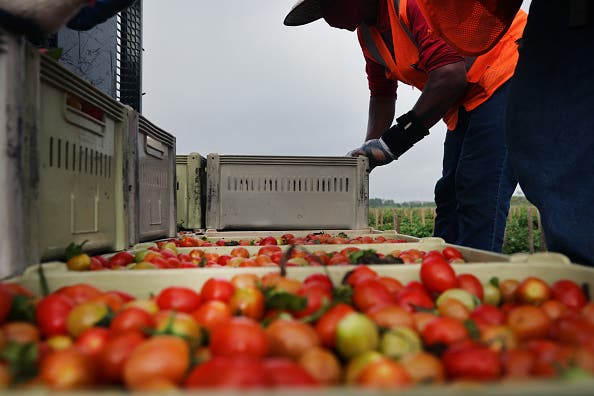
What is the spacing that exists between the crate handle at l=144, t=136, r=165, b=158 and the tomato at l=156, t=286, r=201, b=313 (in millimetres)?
2008

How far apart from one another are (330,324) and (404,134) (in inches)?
111

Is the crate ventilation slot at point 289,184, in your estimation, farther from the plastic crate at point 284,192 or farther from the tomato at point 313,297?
the tomato at point 313,297

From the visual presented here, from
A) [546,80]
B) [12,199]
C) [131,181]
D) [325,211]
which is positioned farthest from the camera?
[325,211]

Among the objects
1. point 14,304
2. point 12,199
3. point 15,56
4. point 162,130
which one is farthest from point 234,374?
point 162,130

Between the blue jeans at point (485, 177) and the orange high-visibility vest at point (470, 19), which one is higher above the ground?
the orange high-visibility vest at point (470, 19)

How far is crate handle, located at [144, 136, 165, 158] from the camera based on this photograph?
10.1 ft

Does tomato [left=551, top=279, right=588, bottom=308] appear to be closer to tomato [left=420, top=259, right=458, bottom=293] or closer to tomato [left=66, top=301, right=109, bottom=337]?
tomato [left=420, top=259, right=458, bottom=293]

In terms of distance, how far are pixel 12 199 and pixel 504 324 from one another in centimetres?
154

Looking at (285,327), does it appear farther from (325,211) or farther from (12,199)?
(325,211)

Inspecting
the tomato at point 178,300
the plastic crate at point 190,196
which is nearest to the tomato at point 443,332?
the tomato at point 178,300

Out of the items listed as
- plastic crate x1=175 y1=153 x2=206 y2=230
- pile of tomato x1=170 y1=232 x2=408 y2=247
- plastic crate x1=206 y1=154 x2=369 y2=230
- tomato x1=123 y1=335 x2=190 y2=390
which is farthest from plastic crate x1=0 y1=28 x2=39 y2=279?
plastic crate x1=175 y1=153 x2=206 y2=230

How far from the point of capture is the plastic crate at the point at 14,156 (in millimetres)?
1340

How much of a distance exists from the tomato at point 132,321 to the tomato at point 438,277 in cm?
92

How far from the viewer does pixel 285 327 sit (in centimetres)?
96
